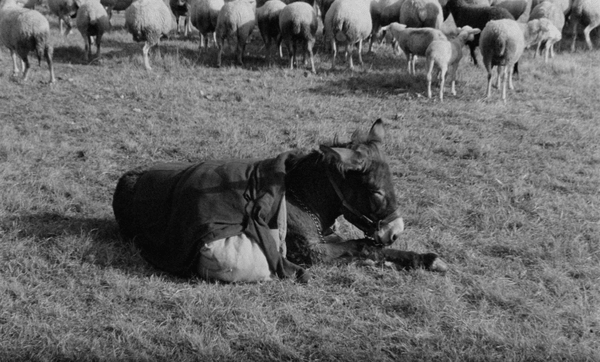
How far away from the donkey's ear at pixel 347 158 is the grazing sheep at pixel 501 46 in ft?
20.7

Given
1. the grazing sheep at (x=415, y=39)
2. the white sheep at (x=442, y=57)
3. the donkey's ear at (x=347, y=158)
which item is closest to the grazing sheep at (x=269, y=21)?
the grazing sheep at (x=415, y=39)

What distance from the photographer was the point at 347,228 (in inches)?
224

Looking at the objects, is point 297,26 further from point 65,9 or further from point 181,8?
point 65,9

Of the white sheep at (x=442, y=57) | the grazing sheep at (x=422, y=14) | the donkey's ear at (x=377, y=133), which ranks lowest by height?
the donkey's ear at (x=377, y=133)

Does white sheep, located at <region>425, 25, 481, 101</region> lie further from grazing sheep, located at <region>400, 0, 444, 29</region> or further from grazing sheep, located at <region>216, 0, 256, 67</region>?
grazing sheep, located at <region>216, 0, 256, 67</region>

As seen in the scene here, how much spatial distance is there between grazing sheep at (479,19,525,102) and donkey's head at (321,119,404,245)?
243 inches

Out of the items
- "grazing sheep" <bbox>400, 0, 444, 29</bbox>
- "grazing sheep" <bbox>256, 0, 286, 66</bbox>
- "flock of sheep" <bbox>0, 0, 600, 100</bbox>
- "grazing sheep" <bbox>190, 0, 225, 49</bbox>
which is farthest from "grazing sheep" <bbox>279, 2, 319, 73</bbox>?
"grazing sheep" <bbox>400, 0, 444, 29</bbox>

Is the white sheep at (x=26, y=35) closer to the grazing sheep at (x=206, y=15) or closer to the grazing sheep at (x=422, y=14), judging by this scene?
the grazing sheep at (x=206, y=15)

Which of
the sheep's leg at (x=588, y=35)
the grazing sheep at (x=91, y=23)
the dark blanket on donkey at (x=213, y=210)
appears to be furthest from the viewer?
the sheep's leg at (x=588, y=35)

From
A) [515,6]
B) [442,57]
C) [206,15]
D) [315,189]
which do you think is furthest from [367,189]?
[515,6]

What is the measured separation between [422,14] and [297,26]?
111 inches

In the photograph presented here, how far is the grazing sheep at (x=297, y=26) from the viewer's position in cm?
1242

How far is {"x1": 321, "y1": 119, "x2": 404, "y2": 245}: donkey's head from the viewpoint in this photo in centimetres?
454

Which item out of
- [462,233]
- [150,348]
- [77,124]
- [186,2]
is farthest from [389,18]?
[150,348]
